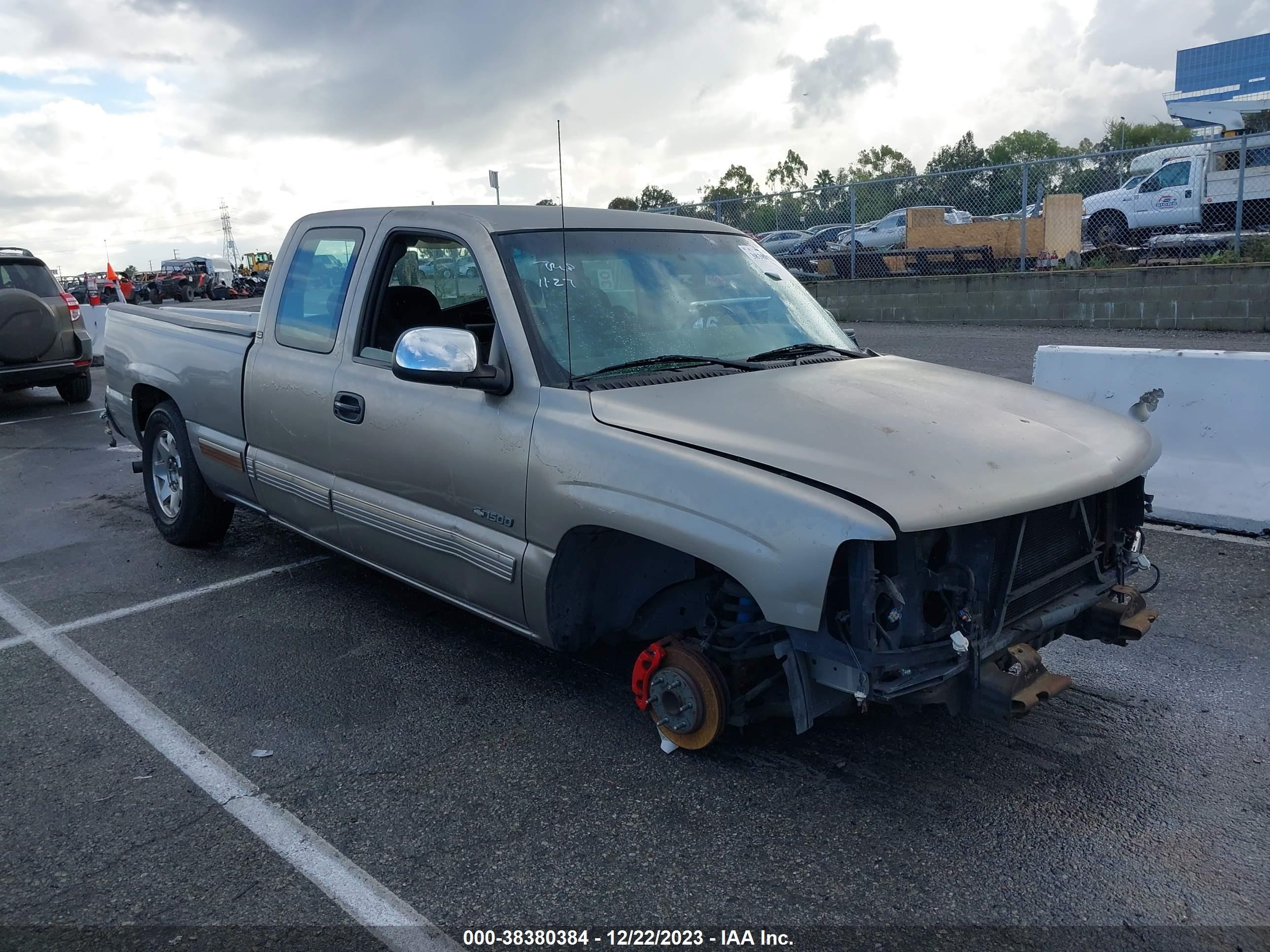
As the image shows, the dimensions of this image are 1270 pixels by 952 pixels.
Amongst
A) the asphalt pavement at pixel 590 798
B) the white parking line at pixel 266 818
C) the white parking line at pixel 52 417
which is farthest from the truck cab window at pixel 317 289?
the white parking line at pixel 52 417

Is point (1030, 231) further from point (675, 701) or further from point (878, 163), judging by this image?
point (878, 163)

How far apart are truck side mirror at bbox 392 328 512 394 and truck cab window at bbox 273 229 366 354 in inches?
42.1

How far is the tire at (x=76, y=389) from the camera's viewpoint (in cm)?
1252

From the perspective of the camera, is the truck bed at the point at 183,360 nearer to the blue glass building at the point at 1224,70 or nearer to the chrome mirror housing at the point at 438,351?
the chrome mirror housing at the point at 438,351

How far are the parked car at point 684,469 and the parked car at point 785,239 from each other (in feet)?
50.7

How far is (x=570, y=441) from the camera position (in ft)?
11.3

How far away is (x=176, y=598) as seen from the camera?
532 centimetres

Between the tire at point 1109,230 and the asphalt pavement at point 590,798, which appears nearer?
the asphalt pavement at point 590,798

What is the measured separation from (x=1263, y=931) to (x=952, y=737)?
1.17 m

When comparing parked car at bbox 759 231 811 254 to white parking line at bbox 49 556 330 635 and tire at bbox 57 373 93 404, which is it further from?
white parking line at bbox 49 556 330 635

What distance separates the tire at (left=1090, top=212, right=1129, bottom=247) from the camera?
17.4 m

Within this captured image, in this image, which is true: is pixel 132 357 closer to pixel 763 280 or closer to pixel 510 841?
pixel 763 280

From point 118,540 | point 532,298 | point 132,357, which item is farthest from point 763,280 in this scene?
point 118,540

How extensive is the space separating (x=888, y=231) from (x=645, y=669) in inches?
653
